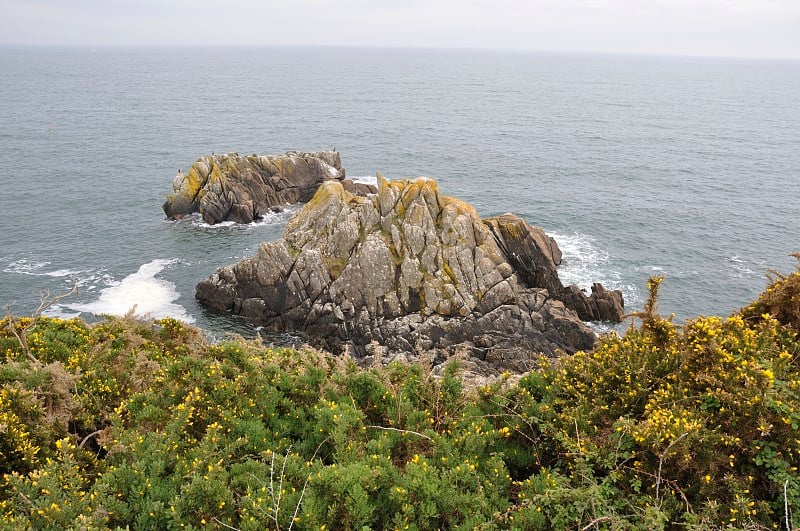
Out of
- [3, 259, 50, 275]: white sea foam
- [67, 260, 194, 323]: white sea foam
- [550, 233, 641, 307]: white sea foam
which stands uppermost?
[550, 233, 641, 307]: white sea foam

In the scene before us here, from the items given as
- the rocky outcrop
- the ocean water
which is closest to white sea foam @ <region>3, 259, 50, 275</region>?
the ocean water

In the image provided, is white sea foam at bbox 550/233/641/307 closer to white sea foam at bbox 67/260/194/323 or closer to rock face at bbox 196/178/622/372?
rock face at bbox 196/178/622/372

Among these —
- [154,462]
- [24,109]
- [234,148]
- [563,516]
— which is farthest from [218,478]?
[24,109]

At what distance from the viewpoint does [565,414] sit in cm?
1117

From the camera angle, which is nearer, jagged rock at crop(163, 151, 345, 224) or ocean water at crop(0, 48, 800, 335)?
ocean water at crop(0, 48, 800, 335)

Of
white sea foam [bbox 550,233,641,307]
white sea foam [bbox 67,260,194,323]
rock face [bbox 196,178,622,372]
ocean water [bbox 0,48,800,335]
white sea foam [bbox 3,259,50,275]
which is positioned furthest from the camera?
ocean water [bbox 0,48,800,335]

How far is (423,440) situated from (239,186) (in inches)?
2435

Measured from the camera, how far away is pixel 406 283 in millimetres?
42688

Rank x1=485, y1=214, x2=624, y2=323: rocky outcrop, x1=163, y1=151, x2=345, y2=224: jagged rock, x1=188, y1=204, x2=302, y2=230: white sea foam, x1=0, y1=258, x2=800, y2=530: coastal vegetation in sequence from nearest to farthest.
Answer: x1=0, y1=258, x2=800, y2=530: coastal vegetation
x1=485, y1=214, x2=624, y2=323: rocky outcrop
x1=188, y1=204, x2=302, y2=230: white sea foam
x1=163, y1=151, x2=345, y2=224: jagged rock

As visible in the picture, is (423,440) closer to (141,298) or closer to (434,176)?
(141,298)

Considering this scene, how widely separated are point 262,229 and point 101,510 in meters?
57.1

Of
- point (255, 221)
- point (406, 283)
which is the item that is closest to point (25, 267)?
point (255, 221)

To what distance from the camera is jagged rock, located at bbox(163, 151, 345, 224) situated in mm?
65562

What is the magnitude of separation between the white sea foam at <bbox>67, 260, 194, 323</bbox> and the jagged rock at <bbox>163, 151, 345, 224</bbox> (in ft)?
48.0
